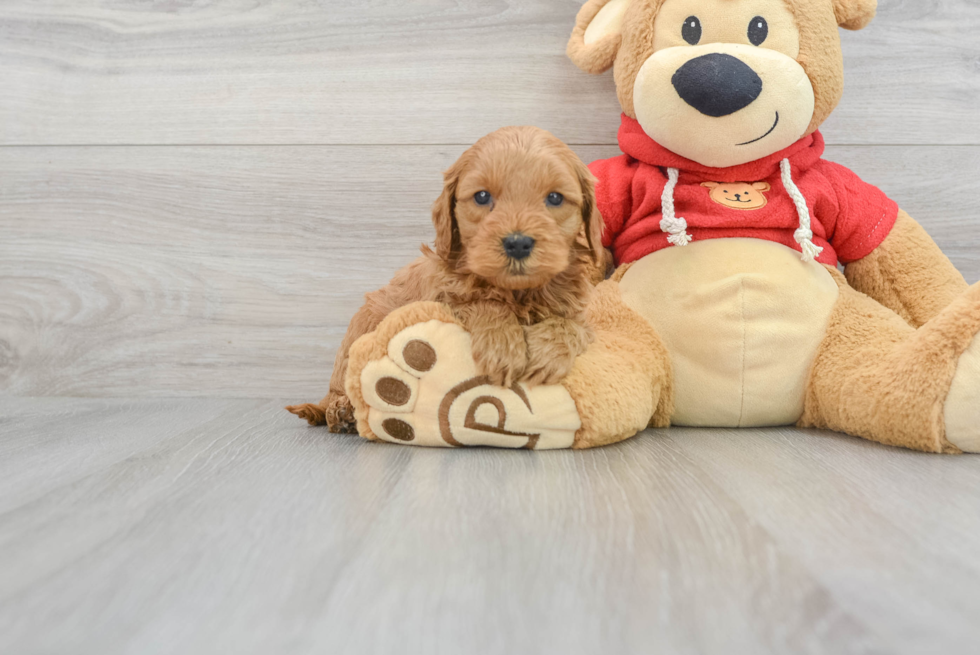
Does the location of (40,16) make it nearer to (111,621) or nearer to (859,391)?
(111,621)

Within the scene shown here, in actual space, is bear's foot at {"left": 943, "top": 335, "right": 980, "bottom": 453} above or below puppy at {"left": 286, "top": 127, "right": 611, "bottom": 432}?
below

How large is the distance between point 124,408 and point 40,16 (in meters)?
0.90

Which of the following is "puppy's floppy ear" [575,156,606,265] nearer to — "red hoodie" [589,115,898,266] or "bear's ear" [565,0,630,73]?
"red hoodie" [589,115,898,266]

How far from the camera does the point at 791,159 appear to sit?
1.20m

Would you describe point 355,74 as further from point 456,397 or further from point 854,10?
point 854,10

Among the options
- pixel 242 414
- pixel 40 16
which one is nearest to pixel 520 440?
pixel 242 414

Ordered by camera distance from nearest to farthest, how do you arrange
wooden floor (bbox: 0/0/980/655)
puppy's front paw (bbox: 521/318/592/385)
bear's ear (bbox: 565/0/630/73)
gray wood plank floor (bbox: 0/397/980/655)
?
gray wood plank floor (bbox: 0/397/980/655) < wooden floor (bbox: 0/0/980/655) < puppy's front paw (bbox: 521/318/592/385) < bear's ear (bbox: 565/0/630/73)

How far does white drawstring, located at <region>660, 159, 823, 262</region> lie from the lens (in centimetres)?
114

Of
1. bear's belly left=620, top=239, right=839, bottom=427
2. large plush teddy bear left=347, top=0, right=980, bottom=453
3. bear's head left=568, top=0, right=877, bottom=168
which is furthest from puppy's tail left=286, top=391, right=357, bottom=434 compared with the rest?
bear's head left=568, top=0, right=877, bottom=168

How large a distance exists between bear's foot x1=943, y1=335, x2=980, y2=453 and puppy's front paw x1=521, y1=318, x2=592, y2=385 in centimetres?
52

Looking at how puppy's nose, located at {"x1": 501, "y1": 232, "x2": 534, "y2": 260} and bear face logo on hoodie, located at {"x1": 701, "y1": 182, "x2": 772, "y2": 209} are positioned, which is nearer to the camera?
puppy's nose, located at {"x1": 501, "y1": 232, "x2": 534, "y2": 260}

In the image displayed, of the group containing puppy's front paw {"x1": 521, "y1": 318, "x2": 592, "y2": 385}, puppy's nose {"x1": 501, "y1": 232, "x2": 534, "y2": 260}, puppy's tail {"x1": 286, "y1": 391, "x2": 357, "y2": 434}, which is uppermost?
puppy's nose {"x1": 501, "y1": 232, "x2": 534, "y2": 260}

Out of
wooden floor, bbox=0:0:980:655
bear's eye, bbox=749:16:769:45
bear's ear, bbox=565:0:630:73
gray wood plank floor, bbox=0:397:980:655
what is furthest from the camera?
bear's ear, bbox=565:0:630:73

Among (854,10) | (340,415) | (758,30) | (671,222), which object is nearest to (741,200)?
(671,222)
